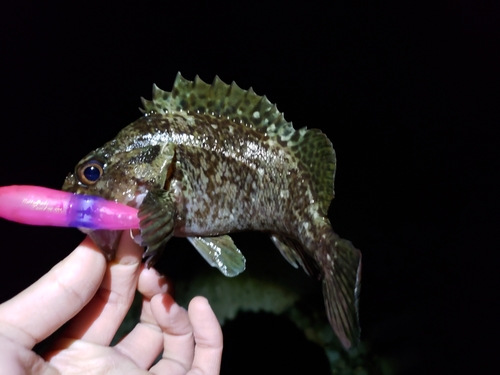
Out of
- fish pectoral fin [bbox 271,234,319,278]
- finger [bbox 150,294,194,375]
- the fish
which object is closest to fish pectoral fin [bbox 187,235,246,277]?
the fish

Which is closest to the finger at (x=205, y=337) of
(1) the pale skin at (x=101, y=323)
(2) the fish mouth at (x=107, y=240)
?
(1) the pale skin at (x=101, y=323)

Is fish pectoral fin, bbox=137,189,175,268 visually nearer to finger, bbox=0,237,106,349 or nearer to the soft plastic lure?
the soft plastic lure

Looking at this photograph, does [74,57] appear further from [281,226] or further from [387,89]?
[387,89]

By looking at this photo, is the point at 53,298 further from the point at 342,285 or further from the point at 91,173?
the point at 342,285

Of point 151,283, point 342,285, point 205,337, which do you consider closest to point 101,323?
point 151,283

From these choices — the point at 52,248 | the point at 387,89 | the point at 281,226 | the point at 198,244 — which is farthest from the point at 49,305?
the point at 387,89

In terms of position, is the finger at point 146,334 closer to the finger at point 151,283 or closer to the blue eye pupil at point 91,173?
the finger at point 151,283
